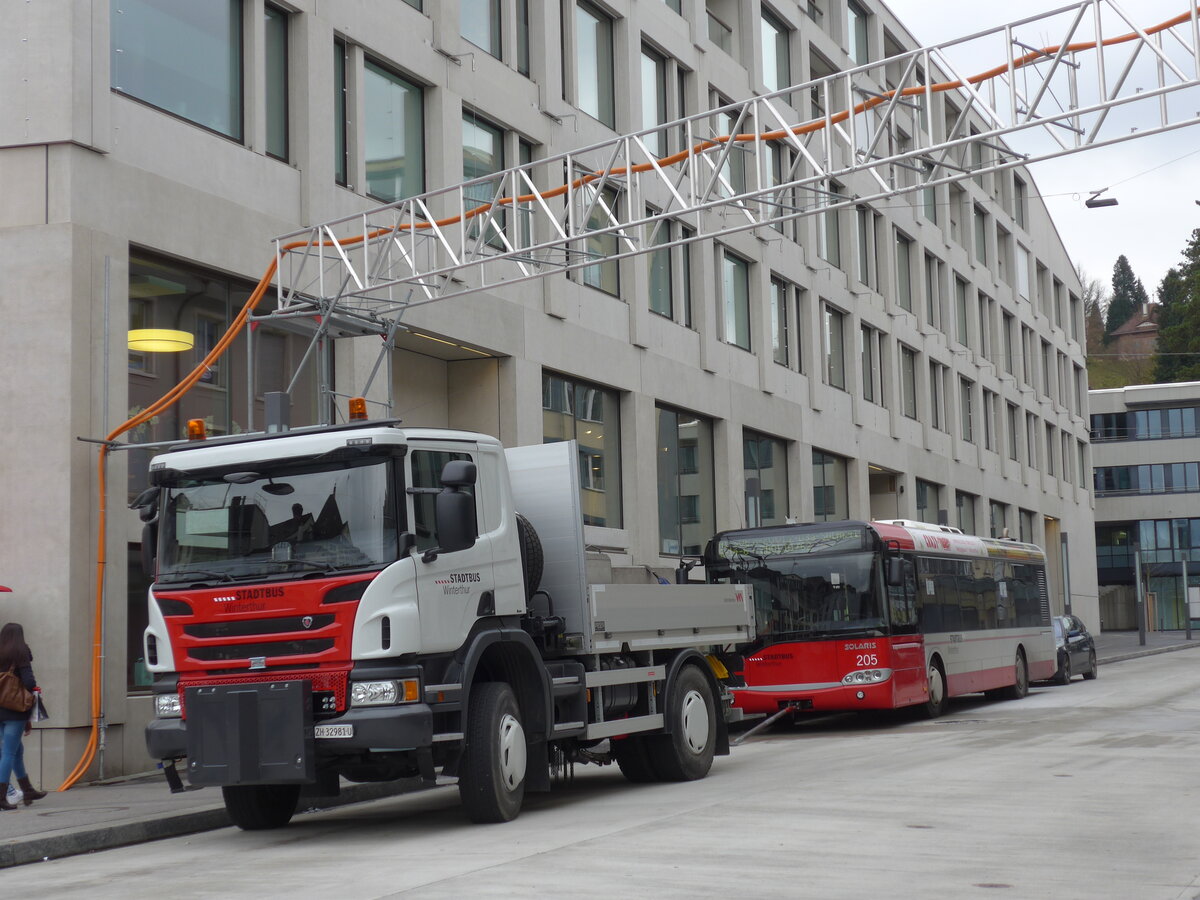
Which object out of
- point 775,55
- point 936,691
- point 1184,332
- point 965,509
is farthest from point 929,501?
point 1184,332

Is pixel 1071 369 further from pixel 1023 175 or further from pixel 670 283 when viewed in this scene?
pixel 670 283

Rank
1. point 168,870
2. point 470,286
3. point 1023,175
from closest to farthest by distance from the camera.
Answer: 1. point 168,870
2. point 470,286
3. point 1023,175

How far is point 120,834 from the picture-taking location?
11.7m

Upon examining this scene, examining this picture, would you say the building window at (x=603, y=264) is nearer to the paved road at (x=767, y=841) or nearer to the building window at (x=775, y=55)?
the building window at (x=775, y=55)

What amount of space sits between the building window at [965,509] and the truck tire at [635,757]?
117 ft

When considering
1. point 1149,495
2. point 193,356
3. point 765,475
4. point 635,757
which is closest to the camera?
point 635,757

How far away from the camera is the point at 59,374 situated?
15.9m

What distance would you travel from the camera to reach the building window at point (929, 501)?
45344mm

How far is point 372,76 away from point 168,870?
14.6 m

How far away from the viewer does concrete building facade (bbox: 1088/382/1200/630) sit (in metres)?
84.1

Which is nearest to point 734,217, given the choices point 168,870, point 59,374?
point 59,374

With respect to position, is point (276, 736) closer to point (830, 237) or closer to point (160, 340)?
point (160, 340)

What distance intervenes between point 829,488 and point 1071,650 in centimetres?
785

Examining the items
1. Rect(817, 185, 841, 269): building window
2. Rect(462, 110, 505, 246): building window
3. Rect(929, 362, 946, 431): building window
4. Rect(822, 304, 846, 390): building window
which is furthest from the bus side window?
Rect(929, 362, 946, 431): building window
